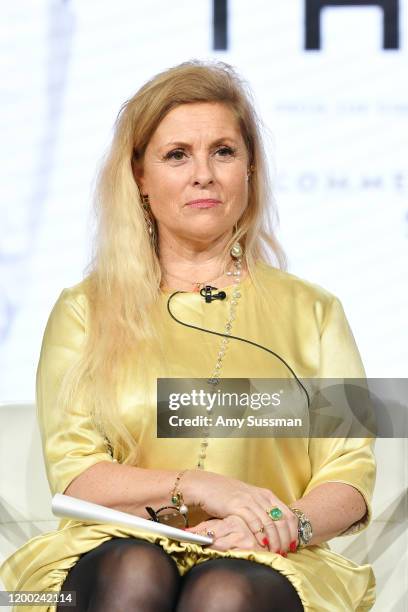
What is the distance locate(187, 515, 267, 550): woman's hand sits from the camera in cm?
188

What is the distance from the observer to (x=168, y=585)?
179 cm

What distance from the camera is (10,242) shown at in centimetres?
278

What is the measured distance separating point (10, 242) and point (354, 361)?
0.95m

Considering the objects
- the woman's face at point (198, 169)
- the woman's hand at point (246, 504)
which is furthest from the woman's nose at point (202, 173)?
the woman's hand at point (246, 504)

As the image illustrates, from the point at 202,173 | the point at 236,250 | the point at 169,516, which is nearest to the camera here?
the point at 169,516

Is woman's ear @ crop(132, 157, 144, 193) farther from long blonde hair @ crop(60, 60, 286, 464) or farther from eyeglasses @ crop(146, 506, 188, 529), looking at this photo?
eyeglasses @ crop(146, 506, 188, 529)

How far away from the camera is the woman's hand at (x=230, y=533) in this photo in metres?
1.88

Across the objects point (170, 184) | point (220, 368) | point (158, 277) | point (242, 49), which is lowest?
point (220, 368)

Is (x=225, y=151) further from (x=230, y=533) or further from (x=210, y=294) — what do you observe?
(x=230, y=533)

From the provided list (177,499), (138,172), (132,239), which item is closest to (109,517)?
(177,499)

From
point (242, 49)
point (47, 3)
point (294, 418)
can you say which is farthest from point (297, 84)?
point (294, 418)

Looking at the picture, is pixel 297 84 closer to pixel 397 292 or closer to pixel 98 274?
pixel 397 292

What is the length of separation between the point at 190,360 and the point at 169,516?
26 cm

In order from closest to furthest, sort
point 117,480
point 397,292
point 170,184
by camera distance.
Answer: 1. point 117,480
2. point 170,184
3. point 397,292
